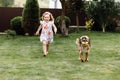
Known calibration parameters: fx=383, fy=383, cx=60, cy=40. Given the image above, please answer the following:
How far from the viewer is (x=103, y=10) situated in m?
22.5

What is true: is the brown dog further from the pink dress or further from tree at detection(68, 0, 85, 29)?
tree at detection(68, 0, 85, 29)

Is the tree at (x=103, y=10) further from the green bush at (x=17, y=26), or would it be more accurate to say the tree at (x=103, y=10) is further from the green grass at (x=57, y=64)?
the green grass at (x=57, y=64)

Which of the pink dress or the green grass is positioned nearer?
the green grass

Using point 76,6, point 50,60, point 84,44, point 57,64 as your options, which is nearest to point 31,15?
point 76,6

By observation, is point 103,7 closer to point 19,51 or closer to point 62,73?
point 19,51

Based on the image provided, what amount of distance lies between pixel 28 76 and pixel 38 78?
1.06 ft

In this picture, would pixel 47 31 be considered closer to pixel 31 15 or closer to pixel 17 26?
pixel 31 15

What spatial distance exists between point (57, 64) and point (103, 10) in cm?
1242

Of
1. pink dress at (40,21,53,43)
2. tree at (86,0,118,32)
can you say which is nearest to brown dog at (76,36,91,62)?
pink dress at (40,21,53,43)

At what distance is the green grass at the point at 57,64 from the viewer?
29.4ft

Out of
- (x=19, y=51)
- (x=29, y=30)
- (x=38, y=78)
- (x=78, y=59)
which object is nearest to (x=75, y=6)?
(x=29, y=30)

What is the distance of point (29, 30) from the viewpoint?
20797 millimetres

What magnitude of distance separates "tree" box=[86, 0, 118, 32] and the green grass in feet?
25.6

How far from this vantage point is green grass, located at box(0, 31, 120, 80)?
8.96 meters
